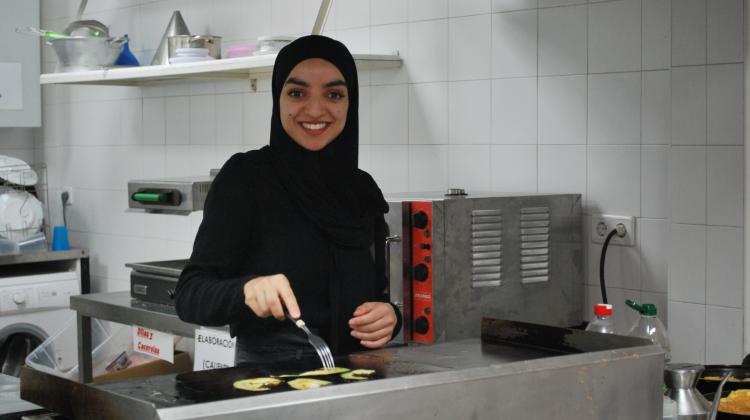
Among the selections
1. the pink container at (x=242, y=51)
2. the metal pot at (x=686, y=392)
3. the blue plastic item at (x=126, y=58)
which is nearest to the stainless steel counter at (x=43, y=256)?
the blue plastic item at (x=126, y=58)

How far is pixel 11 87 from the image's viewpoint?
4.25m

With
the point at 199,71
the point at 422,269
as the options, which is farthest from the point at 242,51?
the point at 422,269

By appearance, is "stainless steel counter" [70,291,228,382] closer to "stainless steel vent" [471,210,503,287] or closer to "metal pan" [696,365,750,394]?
"stainless steel vent" [471,210,503,287]

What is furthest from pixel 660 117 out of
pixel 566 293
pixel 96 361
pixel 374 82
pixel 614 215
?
pixel 96 361

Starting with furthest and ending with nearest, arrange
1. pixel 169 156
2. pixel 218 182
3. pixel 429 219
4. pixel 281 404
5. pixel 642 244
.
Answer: pixel 169 156, pixel 642 244, pixel 429 219, pixel 218 182, pixel 281 404

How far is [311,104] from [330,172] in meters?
0.14

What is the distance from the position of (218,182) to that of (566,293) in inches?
44.8

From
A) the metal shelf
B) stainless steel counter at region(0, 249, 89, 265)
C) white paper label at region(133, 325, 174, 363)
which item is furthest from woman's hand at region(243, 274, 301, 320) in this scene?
stainless steel counter at region(0, 249, 89, 265)

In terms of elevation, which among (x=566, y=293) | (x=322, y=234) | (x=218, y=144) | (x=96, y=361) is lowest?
(x=96, y=361)

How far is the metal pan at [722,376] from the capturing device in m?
1.75

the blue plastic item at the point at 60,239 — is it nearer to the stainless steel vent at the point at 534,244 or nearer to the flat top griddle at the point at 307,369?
the stainless steel vent at the point at 534,244

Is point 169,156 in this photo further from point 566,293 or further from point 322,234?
point 322,234

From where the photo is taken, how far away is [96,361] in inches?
131

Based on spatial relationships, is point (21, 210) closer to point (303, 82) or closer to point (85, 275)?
point (85, 275)
